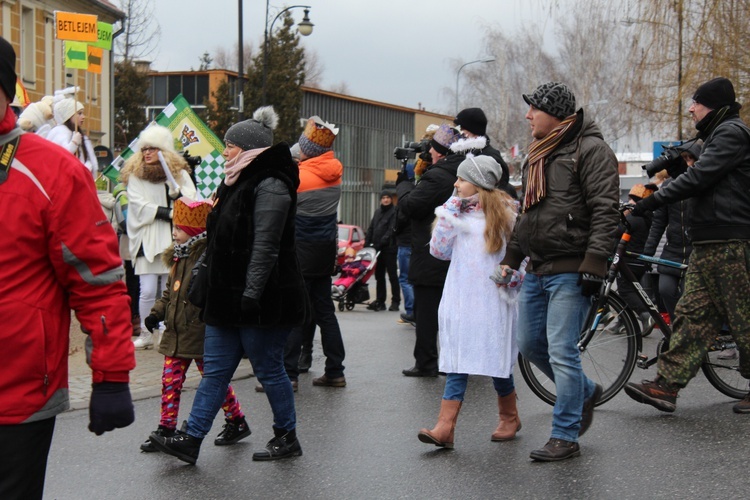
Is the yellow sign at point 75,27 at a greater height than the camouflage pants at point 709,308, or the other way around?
the yellow sign at point 75,27

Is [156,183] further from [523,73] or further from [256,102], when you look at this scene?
[523,73]

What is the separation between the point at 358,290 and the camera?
16.7 meters

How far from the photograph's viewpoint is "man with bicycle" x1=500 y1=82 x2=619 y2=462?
5.82 meters

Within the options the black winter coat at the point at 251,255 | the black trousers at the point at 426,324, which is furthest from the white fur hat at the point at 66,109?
the black winter coat at the point at 251,255

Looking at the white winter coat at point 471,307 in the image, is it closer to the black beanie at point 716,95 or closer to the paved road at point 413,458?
the paved road at point 413,458

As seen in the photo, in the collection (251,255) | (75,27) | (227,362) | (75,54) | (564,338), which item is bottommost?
(227,362)

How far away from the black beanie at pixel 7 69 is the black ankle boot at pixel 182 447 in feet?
9.68

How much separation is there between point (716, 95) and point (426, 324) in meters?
2.99

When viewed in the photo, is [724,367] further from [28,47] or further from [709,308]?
[28,47]

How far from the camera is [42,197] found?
331 centimetres

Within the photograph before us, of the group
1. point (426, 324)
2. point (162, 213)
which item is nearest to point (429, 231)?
point (426, 324)

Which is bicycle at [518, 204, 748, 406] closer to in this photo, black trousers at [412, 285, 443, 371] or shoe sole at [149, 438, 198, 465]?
black trousers at [412, 285, 443, 371]

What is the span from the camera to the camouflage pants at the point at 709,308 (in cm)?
688

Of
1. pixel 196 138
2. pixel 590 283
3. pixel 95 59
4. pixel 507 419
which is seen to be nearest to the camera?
pixel 590 283
